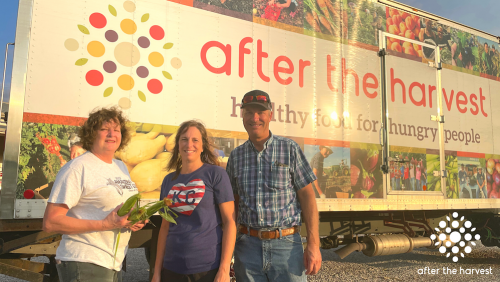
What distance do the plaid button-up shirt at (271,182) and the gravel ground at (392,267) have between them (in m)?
3.84

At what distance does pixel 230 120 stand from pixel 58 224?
2.46 meters

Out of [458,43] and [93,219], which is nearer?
[93,219]

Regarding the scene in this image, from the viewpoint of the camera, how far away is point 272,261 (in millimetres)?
2219

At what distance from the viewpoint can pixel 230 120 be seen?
4066mm

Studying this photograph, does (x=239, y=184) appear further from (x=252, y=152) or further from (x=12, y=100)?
(x=12, y=100)

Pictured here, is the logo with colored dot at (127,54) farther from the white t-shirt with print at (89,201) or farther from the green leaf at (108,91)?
the white t-shirt with print at (89,201)

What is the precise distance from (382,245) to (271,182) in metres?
3.89

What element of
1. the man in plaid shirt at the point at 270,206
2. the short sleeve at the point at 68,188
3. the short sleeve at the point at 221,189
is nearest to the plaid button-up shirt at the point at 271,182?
the man in plaid shirt at the point at 270,206

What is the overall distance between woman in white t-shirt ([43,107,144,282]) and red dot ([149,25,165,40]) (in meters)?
1.92

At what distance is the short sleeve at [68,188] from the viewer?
184 centimetres

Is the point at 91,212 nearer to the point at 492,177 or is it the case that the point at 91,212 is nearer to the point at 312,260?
the point at 312,260

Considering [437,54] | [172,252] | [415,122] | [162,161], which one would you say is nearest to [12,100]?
[162,161]

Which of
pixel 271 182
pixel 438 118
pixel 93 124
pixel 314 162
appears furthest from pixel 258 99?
pixel 438 118

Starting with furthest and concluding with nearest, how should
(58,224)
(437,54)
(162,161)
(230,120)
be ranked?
(437,54) < (230,120) < (162,161) < (58,224)
